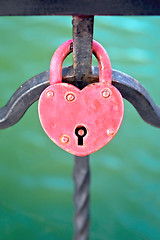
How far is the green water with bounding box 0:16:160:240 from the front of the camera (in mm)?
1683

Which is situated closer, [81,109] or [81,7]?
[81,7]

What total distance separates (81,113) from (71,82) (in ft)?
0.15

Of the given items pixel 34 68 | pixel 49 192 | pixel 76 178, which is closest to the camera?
pixel 76 178

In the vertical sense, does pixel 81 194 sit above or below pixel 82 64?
below

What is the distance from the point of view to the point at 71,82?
47 cm

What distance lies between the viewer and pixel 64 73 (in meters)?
0.46

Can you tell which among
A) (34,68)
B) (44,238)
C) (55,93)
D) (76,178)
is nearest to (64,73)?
(55,93)

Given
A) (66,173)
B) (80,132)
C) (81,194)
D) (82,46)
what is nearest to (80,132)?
(80,132)

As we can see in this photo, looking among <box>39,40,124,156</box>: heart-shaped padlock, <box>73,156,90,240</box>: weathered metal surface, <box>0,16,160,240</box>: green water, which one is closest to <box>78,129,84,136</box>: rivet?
<box>39,40,124,156</box>: heart-shaped padlock

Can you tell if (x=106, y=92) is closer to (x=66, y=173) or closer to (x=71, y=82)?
(x=71, y=82)

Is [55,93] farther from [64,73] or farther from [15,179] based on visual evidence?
[15,179]

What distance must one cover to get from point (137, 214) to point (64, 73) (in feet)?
4.59

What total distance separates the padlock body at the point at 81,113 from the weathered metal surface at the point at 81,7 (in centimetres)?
11

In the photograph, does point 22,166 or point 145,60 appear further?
point 145,60
